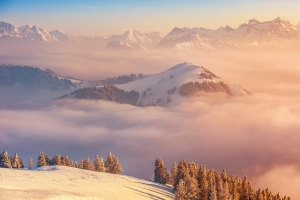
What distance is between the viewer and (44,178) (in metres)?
80.9

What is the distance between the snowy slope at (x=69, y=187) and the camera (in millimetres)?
62875

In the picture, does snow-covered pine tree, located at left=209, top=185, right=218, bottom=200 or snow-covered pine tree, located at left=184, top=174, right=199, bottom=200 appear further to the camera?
snow-covered pine tree, located at left=184, top=174, right=199, bottom=200

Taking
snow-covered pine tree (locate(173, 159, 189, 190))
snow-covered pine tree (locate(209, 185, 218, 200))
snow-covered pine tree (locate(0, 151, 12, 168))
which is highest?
snow-covered pine tree (locate(173, 159, 189, 190))

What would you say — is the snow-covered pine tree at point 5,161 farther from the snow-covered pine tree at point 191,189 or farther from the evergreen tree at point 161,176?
the snow-covered pine tree at point 191,189

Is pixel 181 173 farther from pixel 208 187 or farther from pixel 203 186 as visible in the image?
pixel 208 187

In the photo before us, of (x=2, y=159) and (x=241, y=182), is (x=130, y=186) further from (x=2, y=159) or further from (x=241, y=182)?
(x=2, y=159)

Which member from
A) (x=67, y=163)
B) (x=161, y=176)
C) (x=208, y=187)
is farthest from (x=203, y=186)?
(x=67, y=163)

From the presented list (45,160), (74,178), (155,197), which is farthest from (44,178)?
(45,160)

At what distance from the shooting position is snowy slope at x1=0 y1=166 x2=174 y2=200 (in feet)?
206

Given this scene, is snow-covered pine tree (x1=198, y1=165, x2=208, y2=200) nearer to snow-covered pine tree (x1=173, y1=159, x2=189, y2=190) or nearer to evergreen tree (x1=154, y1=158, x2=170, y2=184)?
snow-covered pine tree (x1=173, y1=159, x2=189, y2=190)

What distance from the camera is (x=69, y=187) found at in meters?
74.8

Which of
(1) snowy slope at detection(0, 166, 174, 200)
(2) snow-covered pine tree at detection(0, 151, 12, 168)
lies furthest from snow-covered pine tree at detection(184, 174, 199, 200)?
(2) snow-covered pine tree at detection(0, 151, 12, 168)

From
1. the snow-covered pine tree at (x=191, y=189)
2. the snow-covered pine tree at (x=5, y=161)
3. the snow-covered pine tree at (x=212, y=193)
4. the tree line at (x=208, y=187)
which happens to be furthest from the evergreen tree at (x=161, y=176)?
the snow-covered pine tree at (x=5, y=161)

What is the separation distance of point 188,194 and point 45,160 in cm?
5718
